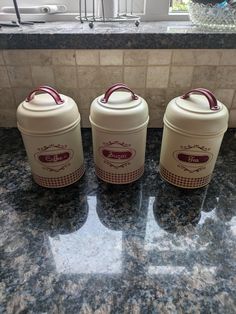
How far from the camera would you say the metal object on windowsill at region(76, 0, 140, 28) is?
69 cm

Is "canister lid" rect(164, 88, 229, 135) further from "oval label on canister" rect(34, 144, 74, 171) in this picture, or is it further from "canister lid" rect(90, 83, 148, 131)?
"oval label on canister" rect(34, 144, 74, 171)

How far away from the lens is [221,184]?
1.98ft

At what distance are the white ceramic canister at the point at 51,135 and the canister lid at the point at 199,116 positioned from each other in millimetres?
215

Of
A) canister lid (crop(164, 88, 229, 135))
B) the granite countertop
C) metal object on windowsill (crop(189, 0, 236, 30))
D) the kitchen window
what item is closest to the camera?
the granite countertop

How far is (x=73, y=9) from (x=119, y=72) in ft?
0.85

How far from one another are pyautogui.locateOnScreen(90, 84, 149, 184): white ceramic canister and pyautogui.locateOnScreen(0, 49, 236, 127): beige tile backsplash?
6.7 inches

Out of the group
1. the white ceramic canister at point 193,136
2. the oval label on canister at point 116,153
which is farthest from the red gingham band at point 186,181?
the oval label on canister at point 116,153

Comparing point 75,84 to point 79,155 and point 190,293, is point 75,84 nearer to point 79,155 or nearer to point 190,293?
point 79,155

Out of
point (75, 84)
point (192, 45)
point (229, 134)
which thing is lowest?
point (229, 134)

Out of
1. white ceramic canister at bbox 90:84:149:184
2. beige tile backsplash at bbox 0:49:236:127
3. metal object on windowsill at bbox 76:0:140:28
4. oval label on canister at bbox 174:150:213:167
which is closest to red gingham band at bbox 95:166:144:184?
white ceramic canister at bbox 90:84:149:184

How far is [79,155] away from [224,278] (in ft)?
1.24

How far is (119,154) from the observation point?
0.54 metres

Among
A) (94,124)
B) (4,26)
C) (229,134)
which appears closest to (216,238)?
(94,124)

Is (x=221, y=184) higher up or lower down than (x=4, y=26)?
lower down
